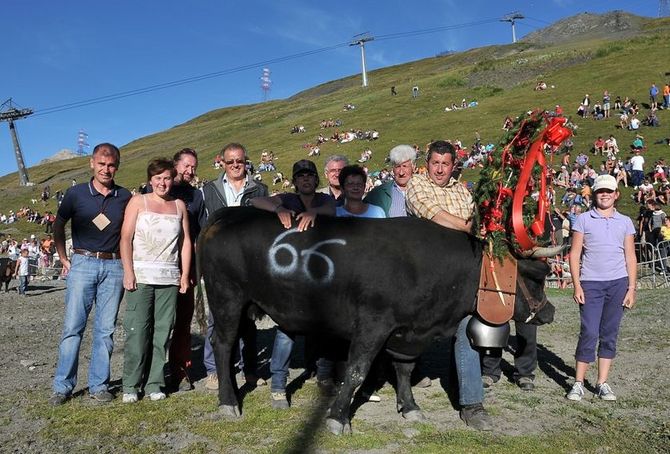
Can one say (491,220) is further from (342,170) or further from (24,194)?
(24,194)

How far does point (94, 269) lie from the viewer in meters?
5.57

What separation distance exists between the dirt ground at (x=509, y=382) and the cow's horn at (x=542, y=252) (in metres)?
1.54

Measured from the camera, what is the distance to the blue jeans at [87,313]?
554 centimetres

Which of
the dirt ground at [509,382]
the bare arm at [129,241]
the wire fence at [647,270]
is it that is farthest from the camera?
the wire fence at [647,270]

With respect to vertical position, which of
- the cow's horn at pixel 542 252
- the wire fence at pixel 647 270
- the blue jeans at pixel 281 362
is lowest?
the wire fence at pixel 647 270

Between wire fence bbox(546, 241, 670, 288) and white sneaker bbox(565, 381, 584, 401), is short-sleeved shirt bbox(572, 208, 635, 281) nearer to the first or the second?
white sneaker bbox(565, 381, 584, 401)

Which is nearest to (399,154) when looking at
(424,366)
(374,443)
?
(424,366)

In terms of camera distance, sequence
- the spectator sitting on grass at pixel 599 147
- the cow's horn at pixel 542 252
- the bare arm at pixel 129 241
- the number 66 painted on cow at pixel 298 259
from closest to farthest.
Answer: the cow's horn at pixel 542 252, the number 66 painted on cow at pixel 298 259, the bare arm at pixel 129 241, the spectator sitting on grass at pixel 599 147

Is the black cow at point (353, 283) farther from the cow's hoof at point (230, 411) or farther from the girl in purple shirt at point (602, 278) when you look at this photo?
the girl in purple shirt at point (602, 278)

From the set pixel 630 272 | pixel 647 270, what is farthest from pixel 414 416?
pixel 647 270

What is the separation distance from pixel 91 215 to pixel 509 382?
4868 millimetres

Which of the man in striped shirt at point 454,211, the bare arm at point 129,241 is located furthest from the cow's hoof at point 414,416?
the bare arm at point 129,241

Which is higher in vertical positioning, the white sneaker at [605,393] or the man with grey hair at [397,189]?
the man with grey hair at [397,189]

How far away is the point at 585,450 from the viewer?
174 inches
